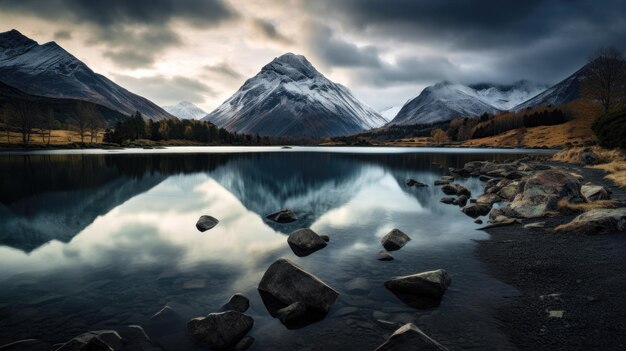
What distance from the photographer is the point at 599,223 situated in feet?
61.4

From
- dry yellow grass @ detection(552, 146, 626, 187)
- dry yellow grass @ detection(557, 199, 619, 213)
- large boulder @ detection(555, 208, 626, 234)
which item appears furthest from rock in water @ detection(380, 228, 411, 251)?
dry yellow grass @ detection(552, 146, 626, 187)

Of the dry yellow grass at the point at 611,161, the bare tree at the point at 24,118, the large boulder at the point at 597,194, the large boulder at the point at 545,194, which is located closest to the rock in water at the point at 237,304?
the large boulder at the point at 545,194

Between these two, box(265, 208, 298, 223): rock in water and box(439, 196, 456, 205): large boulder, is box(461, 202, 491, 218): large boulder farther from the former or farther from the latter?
box(265, 208, 298, 223): rock in water

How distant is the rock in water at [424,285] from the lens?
12.9 metres

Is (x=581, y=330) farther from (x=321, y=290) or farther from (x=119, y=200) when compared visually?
(x=119, y=200)

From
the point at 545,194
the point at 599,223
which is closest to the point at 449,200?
the point at 545,194

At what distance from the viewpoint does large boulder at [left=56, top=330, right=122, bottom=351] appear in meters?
9.30

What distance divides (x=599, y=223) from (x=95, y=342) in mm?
24113

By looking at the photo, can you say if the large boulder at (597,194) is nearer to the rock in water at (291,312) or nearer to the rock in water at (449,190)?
the rock in water at (449,190)

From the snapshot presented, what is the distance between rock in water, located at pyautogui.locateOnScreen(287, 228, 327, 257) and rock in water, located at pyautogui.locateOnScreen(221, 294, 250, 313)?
21.4ft

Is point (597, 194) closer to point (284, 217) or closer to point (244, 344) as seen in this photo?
point (284, 217)

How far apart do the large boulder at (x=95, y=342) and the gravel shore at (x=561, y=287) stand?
11.8 m

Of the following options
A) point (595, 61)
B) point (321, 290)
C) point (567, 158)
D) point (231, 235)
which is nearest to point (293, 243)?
point (231, 235)

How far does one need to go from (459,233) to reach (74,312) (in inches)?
847
